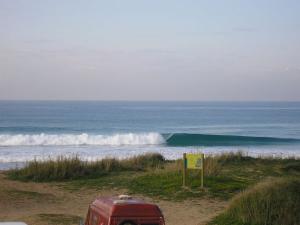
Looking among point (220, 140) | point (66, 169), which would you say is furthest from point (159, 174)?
point (220, 140)

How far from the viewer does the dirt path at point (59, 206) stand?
1252 centimetres

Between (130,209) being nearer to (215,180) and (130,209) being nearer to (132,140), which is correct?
(215,180)

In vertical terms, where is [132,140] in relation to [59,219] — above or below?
above

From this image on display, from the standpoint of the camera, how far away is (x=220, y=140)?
50406mm

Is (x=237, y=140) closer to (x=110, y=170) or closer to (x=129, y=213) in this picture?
(x=110, y=170)

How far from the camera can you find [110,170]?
20.7 m

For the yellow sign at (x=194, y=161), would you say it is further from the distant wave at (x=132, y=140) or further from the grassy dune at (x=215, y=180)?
the distant wave at (x=132, y=140)

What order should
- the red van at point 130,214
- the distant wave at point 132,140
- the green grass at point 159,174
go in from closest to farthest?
the red van at point 130,214 < the green grass at point 159,174 < the distant wave at point 132,140

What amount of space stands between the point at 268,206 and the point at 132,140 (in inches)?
1450

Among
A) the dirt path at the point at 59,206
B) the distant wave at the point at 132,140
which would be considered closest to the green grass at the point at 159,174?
the dirt path at the point at 59,206

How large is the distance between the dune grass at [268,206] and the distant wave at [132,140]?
3357 centimetres

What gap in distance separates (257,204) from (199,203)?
10.7 feet

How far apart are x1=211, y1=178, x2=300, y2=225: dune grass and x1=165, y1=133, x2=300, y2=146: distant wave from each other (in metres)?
34.8

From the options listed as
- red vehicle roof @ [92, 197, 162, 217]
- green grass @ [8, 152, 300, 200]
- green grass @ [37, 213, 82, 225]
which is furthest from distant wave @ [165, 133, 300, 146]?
red vehicle roof @ [92, 197, 162, 217]
